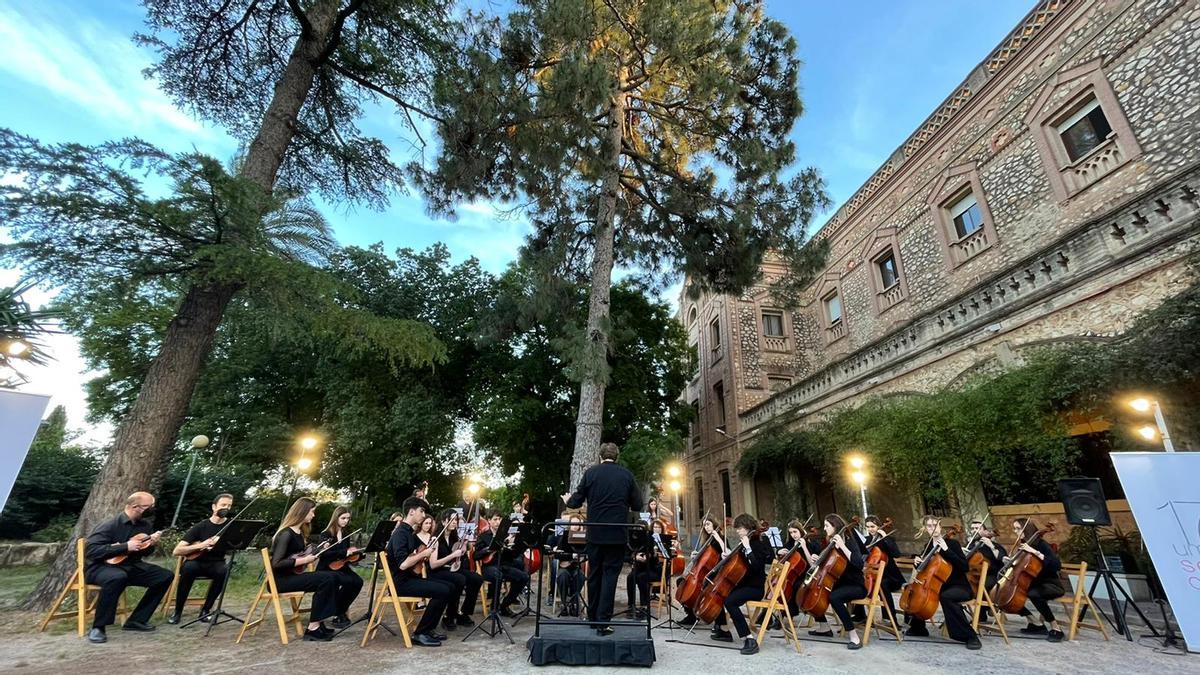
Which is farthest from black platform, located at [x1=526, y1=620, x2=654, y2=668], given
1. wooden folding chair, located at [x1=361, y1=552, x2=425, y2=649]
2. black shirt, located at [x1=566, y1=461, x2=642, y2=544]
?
wooden folding chair, located at [x1=361, y1=552, x2=425, y2=649]

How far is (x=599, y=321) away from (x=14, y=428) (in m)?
7.08

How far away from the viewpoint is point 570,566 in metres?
6.00

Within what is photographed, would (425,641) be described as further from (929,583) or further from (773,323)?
(773,323)

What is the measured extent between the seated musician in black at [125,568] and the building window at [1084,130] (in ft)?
49.2

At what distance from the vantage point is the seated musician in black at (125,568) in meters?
4.25

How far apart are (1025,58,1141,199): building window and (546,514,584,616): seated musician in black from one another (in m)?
11.0

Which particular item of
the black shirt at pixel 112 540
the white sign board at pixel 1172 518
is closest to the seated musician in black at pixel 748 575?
the white sign board at pixel 1172 518

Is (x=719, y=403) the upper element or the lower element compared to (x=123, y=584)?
upper

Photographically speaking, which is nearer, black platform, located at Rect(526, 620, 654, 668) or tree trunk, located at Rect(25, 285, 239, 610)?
black platform, located at Rect(526, 620, 654, 668)

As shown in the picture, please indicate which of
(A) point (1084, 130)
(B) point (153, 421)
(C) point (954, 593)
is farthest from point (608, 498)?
(A) point (1084, 130)

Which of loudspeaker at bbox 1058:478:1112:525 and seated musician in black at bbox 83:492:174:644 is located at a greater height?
loudspeaker at bbox 1058:478:1112:525

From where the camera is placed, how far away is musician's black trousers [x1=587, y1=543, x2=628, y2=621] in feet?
13.0

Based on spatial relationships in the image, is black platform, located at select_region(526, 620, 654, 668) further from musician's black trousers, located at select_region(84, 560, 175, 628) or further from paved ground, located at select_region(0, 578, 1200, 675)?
musician's black trousers, located at select_region(84, 560, 175, 628)

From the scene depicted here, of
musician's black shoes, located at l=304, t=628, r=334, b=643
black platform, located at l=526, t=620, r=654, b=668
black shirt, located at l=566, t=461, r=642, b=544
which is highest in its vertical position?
black shirt, located at l=566, t=461, r=642, b=544
